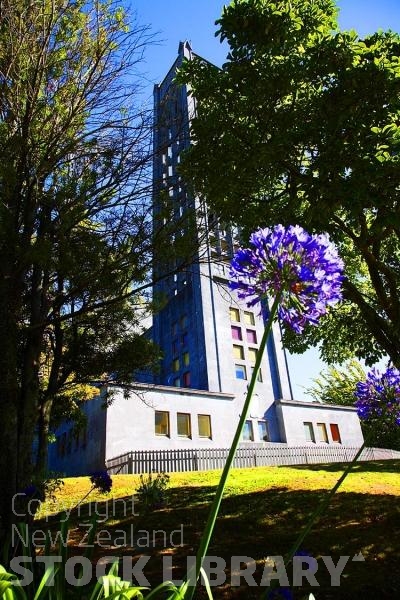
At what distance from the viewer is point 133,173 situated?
6766 millimetres

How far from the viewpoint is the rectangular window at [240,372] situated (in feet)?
107

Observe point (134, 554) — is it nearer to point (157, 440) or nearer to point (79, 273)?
point (79, 273)

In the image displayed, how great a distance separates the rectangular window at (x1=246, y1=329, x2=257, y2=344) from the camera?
35009 mm

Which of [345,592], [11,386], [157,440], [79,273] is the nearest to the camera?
[345,592]

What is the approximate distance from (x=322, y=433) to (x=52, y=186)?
30.2 meters

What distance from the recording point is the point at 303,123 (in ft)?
25.4

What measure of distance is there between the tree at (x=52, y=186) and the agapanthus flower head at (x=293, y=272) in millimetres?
4728

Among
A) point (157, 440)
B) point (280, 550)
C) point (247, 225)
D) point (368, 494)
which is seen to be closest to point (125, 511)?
point (280, 550)

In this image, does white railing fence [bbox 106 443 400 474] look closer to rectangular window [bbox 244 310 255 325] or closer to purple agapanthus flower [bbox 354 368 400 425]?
rectangular window [bbox 244 310 255 325]

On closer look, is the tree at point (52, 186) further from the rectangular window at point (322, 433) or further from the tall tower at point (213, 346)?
the rectangular window at point (322, 433)

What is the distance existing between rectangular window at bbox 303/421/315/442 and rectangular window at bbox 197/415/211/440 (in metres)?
9.09

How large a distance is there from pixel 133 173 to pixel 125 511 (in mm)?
7728

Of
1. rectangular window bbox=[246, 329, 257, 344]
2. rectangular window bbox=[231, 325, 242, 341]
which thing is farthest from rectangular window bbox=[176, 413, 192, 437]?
rectangular window bbox=[246, 329, 257, 344]

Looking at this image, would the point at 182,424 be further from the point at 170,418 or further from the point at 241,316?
the point at 241,316
